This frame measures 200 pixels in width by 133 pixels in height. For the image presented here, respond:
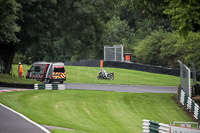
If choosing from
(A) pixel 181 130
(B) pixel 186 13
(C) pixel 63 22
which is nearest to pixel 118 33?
(C) pixel 63 22

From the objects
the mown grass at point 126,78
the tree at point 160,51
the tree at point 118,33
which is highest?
the tree at point 118,33

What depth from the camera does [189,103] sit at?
2548 centimetres

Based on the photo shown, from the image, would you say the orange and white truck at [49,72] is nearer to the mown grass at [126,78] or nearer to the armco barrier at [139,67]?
the mown grass at [126,78]

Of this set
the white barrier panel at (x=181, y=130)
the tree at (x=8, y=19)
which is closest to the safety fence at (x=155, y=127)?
the white barrier panel at (x=181, y=130)

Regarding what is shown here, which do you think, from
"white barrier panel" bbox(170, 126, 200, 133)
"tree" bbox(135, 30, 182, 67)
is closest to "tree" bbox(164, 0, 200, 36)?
"white barrier panel" bbox(170, 126, 200, 133)

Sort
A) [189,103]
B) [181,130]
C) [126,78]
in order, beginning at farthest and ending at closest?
[126,78]
[189,103]
[181,130]

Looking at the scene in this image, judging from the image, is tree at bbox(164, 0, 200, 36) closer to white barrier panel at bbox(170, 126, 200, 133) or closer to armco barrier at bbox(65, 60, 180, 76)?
white barrier panel at bbox(170, 126, 200, 133)

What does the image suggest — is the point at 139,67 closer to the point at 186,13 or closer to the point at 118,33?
the point at 118,33

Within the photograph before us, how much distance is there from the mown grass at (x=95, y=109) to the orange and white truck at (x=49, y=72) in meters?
6.90

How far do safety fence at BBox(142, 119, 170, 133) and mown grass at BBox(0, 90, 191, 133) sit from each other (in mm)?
1419

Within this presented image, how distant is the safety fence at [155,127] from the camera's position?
1569cm

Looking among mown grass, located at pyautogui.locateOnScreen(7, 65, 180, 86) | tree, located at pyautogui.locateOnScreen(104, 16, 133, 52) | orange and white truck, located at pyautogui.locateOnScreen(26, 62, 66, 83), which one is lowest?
mown grass, located at pyautogui.locateOnScreen(7, 65, 180, 86)

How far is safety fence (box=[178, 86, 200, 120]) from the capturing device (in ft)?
75.4

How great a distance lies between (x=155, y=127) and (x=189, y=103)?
32.1 ft
